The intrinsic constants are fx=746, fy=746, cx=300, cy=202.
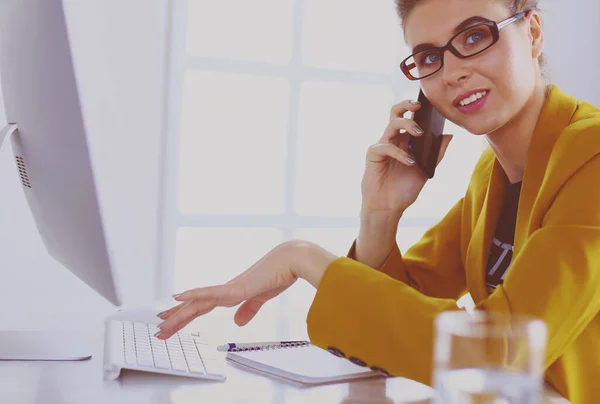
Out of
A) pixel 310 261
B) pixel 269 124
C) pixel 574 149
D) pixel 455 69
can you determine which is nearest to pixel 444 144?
pixel 455 69

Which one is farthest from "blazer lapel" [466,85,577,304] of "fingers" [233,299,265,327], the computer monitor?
the computer monitor

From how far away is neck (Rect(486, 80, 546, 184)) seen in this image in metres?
1.39

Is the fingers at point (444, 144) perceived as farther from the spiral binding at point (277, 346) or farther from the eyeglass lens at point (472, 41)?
the spiral binding at point (277, 346)

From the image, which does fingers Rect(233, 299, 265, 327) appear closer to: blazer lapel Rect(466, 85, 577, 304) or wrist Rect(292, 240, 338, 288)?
wrist Rect(292, 240, 338, 288)

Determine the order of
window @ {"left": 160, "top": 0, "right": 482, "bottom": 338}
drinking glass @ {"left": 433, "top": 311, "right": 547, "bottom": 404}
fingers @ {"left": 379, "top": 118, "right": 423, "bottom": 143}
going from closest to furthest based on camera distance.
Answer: drinking glass @ {"left": 433, "top": 311, "right": 547, "bottom": 404} → fingers @ {"left": 379, "top": 118, "right": 423, "bottom": 143} → window @ {"left": 160, "top": 0, "right": 482, "bottom": 338}

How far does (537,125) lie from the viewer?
1293 millimetres

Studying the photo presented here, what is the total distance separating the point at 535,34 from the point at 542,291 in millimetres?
576

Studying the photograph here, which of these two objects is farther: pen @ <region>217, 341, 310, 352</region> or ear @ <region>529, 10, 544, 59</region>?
ear @ <region>529, 10, 544, 59</region>

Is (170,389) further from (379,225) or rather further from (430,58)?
(430,58)

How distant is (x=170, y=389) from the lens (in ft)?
3.31

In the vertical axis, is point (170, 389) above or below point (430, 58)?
below

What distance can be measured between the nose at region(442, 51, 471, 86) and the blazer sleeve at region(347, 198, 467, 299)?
17.0 inches

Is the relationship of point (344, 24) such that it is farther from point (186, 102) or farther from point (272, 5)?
point (186, 102)

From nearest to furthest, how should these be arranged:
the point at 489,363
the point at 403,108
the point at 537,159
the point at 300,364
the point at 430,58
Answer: the point at 489,363
the point at 300,364
the point at 537,159
the point at 430,58
the point at 403,108
